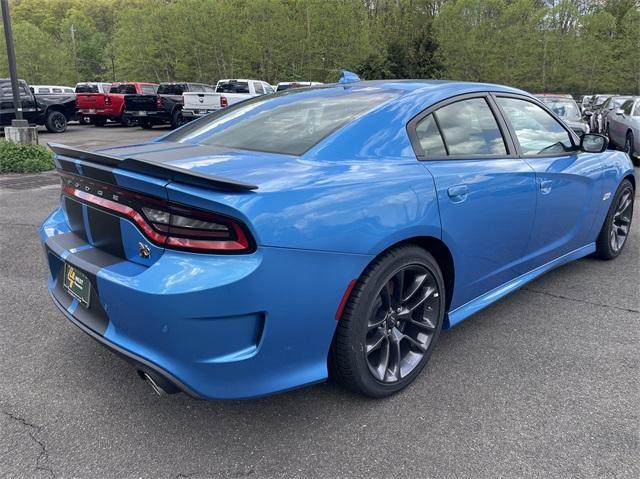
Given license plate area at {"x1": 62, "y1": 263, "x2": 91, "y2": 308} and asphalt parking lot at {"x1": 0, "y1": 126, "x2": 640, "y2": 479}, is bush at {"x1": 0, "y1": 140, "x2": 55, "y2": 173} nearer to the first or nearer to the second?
asphalt parking lot at {"x1": 0, "y1": 126, "x2": 640, "y2": 479}

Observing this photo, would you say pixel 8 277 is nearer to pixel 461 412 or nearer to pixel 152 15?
pixel 461 412

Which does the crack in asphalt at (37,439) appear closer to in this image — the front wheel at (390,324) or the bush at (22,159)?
the front wheel at (390,324)

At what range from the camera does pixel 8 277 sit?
4117mm

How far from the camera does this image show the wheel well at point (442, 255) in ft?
8.36

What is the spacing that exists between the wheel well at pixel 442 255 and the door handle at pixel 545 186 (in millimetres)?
1006

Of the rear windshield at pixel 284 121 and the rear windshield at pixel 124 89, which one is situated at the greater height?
the rear windshield at pixel 124 89

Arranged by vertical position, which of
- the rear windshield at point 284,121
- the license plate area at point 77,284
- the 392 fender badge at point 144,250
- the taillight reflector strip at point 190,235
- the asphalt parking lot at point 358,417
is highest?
the rear windshield at point 284,121

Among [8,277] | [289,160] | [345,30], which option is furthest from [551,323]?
[345,30]

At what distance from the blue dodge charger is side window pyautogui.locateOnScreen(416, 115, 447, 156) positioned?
0.03ft

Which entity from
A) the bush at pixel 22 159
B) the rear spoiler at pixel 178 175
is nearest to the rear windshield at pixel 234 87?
the bush at pixel 22 159

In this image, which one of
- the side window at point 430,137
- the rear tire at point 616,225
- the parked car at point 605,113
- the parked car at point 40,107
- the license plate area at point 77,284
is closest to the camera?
the license plate area at point 77,284

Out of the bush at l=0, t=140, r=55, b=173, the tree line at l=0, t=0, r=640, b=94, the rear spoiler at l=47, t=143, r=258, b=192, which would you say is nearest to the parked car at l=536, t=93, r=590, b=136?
the bush at l=0, t=140, r=55, b=173

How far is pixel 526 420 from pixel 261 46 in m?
37.8

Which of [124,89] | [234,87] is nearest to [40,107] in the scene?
[124,89]
